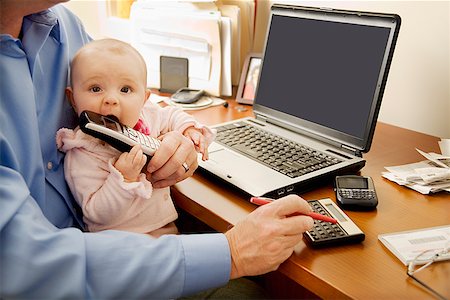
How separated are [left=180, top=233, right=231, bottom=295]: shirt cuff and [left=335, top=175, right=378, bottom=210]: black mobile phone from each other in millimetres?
256

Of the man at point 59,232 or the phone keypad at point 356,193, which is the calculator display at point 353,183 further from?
the man at point 59,232

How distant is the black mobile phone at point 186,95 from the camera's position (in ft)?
4.81

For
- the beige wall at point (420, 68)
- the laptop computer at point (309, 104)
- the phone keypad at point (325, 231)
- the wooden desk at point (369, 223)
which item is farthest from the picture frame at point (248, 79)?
the phone keypad at point (325, 231)

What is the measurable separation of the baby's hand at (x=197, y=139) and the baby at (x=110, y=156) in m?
0.11

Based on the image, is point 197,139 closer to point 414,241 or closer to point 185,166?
point 185,166

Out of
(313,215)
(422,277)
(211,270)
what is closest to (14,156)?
(211,270)

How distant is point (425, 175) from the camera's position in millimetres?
942

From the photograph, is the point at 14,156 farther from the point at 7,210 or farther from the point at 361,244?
the point at 361,244

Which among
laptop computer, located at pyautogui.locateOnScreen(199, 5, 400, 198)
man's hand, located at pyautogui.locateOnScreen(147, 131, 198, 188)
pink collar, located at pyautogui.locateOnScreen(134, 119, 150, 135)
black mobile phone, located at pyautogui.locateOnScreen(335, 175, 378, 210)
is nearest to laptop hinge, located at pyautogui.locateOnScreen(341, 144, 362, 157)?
laptop computer, located at pyautogui.locateOnScreen(199, 5, 400, 198)

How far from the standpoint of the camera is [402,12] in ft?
4.09

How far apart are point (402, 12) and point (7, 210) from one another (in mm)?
1111

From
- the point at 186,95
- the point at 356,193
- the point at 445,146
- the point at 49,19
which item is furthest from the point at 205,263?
the point at 186,95

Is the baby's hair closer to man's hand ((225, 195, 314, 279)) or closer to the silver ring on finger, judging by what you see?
the silver ring on finger

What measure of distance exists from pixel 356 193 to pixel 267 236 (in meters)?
0.24
